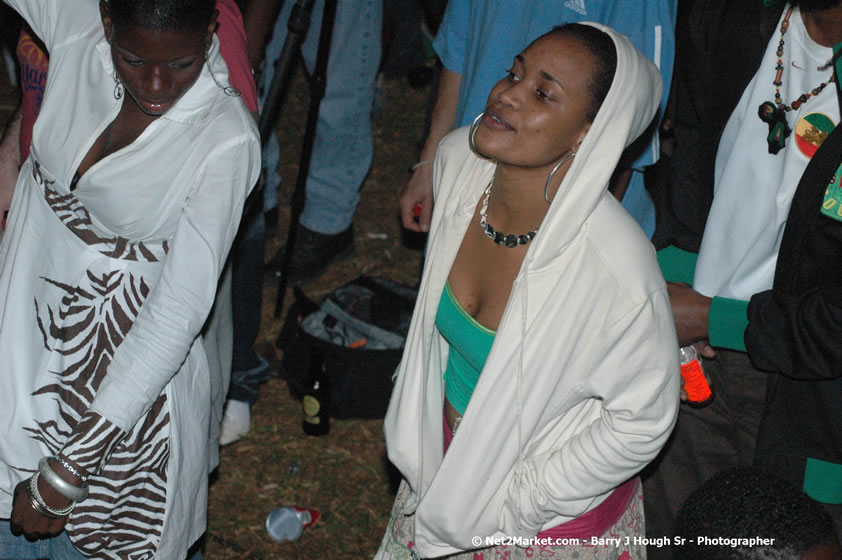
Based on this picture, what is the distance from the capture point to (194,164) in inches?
87.4

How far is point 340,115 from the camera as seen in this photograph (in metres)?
5.24

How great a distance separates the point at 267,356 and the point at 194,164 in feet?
8.97

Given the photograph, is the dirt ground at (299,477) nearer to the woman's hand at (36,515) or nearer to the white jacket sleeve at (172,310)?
the woman's hand at (36,515)

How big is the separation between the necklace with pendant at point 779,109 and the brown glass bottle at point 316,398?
2.48 meters

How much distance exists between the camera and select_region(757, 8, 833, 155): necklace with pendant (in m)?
2.48

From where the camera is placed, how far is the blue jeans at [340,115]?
4980 mm

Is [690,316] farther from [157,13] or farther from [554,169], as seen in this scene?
[157,13]

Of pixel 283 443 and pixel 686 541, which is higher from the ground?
pixel 686 541

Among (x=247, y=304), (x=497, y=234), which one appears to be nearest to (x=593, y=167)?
(x=497, y=234)

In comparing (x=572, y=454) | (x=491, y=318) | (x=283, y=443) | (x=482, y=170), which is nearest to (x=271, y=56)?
(x=283, y=443)

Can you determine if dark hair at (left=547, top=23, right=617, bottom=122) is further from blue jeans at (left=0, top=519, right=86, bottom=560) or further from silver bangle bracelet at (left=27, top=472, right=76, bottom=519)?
blue jeans at (left=0, top=519, right=86, bottom=560)

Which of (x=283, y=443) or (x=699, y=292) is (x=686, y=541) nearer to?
(x=699, y=292)

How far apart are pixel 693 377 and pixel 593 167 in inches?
36.9

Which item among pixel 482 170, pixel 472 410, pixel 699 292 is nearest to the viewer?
pixel 472 410
